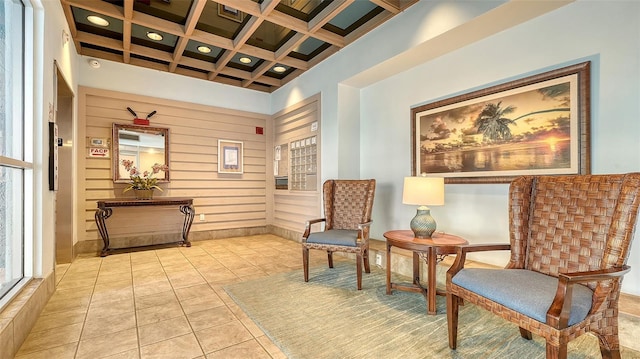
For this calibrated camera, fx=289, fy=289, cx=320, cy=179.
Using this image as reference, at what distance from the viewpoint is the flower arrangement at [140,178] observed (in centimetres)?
445

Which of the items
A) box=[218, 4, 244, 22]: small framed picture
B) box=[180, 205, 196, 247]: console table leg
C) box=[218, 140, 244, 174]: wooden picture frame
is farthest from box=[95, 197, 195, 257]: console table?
box=[218, 4, 244, 22]: small framed picture

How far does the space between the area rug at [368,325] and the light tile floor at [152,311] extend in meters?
0.18

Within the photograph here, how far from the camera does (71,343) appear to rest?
1870 mm

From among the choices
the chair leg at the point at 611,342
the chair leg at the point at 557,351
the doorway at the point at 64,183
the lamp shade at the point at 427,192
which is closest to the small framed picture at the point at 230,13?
the doorway at the point at 64,183

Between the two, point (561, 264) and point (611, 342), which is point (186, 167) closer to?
point (561, 264)

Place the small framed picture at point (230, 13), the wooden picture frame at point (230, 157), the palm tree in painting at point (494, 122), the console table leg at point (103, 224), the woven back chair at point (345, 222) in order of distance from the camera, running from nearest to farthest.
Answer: the palm tree in painting at point (494, 122) → the woven back chair at point (345, 222) → the small framed picture at point (230, 13) → the console table leg at point (103, 224) → the wooden picture frame at point (230, 157)

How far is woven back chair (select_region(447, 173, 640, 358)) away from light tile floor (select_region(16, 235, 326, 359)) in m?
1.29

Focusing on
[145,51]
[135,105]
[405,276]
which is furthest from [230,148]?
[405,276]

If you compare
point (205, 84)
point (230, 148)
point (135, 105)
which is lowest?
Result: point (230, 148)

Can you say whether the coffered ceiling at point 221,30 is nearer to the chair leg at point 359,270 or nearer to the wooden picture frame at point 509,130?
the wooden picture frame at point 509,130

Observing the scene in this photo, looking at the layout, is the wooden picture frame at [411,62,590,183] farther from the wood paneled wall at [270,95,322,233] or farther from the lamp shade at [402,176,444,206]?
the wood paneled wall at [270,95,322,233]

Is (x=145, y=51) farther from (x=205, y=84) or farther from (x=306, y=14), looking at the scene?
(x=306, y=14)

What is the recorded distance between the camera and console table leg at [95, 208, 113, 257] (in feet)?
13.2

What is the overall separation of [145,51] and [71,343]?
3.83 meters
